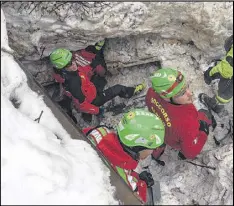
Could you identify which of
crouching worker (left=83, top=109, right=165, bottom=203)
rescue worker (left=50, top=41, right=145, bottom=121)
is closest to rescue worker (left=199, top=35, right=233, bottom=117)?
rescue worker (left=50, top=41, right=145, bottom=121)

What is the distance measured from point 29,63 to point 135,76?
1687 mm

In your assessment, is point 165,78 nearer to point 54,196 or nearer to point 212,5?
point 212,5

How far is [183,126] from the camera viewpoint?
384 cm

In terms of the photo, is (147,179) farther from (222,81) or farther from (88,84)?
(88,84)

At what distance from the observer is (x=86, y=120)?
5559mm

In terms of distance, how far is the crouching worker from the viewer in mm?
3393

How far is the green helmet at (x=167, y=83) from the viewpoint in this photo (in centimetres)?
389

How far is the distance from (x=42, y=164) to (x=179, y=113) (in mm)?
1802

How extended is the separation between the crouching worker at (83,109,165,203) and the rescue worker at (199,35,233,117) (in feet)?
4.43

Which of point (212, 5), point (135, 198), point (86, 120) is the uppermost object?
point (212, 5)

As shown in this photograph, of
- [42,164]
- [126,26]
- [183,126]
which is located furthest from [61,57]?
[42,164]

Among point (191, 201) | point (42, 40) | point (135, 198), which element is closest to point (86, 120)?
point (42, 40)

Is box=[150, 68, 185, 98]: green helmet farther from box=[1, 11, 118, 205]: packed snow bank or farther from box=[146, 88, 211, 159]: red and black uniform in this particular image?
box=[1, 11, 118, 205]: packed snow bank

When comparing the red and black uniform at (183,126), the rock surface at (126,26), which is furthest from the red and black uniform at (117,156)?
the rock surface at (126,26)
